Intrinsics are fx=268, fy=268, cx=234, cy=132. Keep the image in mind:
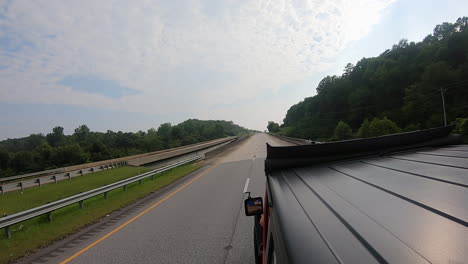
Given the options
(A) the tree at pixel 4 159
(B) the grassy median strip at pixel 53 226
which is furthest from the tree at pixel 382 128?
(A) the tree at pixel 4 159

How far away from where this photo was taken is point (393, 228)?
1430mm

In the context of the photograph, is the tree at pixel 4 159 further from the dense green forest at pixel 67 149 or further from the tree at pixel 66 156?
the tree at pixel 66 156

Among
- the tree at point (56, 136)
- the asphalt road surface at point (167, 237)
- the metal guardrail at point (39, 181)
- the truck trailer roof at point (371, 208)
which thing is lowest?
the asphalt road surface at point (167, 237)

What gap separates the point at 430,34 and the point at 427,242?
10448 cm

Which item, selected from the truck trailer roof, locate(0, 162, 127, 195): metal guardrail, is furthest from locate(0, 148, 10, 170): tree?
the truck trailer roof

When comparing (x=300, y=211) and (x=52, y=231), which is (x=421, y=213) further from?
(x=52, y=231)

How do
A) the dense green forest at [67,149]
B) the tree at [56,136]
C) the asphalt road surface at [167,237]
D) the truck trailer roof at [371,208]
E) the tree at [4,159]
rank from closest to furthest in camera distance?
the truck trailer roof at [371,208] < the asphalt road surface at [167,237] < the tree at [4,159] < the dense green forest at [67,149] < the tree at [56,136]

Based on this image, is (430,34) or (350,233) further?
(430,34)

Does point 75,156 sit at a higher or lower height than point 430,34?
lower

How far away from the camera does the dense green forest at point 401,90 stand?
5806 centimetres

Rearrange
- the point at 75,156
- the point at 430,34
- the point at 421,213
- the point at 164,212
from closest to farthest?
the point at 421,213
the point at 164,212
the point at 75,156
the point at 430,34

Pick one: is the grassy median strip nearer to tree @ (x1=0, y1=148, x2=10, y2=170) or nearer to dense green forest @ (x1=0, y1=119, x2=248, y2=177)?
dense green forest @ (x1=0, y1=119, x2=248, y2=177)

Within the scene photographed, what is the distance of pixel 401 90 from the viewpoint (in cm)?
7738

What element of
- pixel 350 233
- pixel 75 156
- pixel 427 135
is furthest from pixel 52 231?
pixel 75 156
